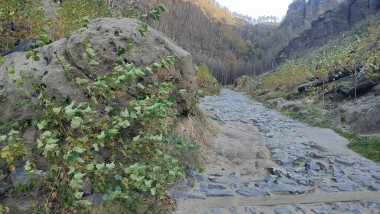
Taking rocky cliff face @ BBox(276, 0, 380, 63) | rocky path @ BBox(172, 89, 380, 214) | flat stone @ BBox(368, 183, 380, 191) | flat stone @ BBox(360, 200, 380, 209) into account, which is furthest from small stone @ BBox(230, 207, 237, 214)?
rocky cliff face @ BBox(276, 0, 380, 63)

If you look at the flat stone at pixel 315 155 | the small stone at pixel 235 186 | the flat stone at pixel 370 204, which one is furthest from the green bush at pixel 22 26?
the flat stone at pixel 370 204

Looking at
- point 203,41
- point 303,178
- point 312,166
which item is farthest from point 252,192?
point 203,41

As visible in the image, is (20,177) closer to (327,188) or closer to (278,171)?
(278,171)


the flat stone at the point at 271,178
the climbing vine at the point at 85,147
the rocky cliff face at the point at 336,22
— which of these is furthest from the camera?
the rocky cliff face at the point at 336,22

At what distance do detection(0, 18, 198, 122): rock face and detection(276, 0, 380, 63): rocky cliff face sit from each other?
10476 cm

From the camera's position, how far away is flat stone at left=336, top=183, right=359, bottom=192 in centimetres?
747

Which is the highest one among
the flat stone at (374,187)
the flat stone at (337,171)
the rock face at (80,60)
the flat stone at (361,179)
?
the rock face at (80,60)

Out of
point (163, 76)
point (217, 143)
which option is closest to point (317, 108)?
point (217, 143)

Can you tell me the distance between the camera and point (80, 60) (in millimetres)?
7051

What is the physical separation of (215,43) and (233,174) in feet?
595

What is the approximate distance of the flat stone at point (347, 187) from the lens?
7.47 m

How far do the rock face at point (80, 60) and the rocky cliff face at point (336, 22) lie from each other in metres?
105

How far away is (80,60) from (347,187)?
279 inches

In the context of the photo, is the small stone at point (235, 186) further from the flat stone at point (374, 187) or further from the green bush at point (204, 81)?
the green bush at point (204, 81)
